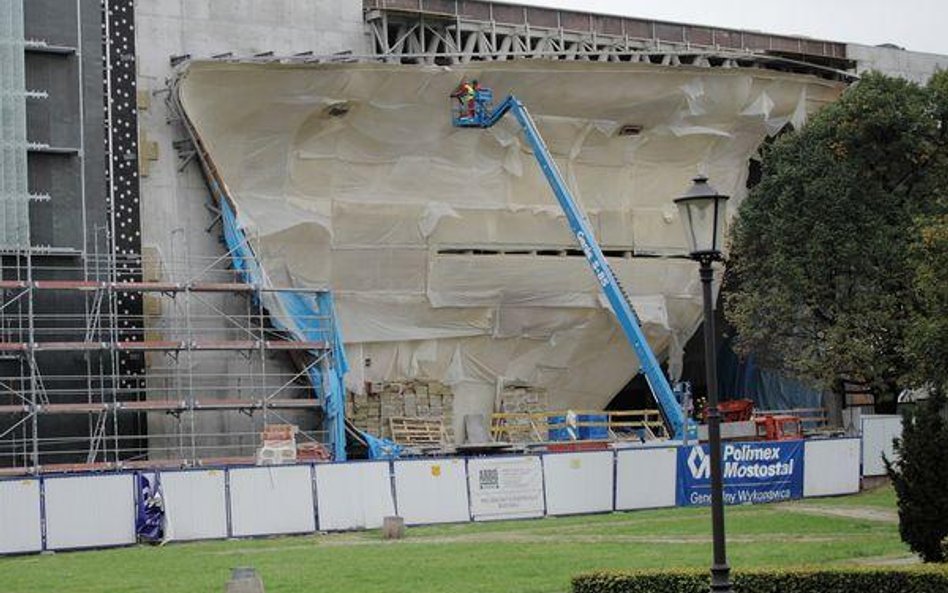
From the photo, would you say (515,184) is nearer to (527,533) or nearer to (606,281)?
(606,281)

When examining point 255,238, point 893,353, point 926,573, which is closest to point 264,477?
point 255,238

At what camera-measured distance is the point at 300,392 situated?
166 feet

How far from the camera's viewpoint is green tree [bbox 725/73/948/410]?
51.6 meters

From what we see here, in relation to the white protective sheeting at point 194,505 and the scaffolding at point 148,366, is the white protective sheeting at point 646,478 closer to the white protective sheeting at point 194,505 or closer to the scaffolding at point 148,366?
the scaffolding at point 148,366

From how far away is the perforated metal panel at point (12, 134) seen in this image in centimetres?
4581

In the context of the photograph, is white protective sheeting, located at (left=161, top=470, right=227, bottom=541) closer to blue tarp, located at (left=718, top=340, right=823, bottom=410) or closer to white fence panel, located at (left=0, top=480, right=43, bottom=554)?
white fence panel, located at (left=0, top=480, right=43, bottom=554)

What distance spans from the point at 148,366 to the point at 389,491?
12071mm

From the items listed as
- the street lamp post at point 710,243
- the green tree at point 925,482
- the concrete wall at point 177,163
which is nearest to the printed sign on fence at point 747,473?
the concrete wall at point 177,163

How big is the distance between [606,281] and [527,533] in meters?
15.5

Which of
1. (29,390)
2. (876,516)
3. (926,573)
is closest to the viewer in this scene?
(926,573)

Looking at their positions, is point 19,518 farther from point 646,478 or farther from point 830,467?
point 830,467

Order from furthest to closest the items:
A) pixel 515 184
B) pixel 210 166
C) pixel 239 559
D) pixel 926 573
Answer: pixel 515 184
pixel 210 166
pixel 239 559
pixel 926 573

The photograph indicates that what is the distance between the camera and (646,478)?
43.0 meters

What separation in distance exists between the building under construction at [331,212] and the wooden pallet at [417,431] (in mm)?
76
